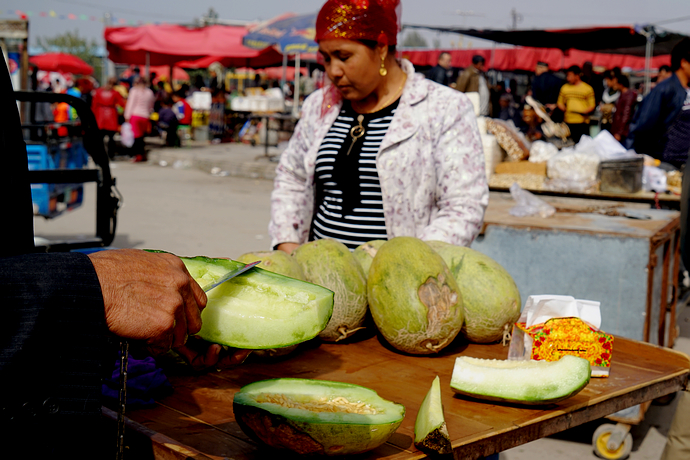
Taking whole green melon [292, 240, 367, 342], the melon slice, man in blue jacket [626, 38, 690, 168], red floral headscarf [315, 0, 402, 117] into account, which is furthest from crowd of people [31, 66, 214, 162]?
the melon slice

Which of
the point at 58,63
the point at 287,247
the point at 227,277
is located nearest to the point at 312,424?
the point at 227,277

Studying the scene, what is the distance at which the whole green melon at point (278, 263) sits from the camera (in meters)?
1.79

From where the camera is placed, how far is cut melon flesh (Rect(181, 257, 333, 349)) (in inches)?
50.1

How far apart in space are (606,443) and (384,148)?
2142mm

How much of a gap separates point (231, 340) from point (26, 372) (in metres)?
0.37

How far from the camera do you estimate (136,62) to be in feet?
70.3

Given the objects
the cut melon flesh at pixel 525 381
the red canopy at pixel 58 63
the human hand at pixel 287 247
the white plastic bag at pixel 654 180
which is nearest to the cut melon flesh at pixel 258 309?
the cut melon flesh at pixel 525 381

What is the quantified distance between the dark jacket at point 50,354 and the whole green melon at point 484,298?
1.09m

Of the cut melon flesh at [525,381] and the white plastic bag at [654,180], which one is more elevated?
the cut melon flesh at [525,381]

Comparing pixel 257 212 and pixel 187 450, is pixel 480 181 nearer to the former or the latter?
pixel 187 450

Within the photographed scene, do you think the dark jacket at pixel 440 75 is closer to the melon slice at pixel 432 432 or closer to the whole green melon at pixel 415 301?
the whole green melon at pixel 415 301

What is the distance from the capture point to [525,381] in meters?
1.48

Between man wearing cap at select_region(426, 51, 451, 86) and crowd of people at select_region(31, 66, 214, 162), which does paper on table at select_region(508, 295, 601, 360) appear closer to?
man wearing cap at select_region(426, 51, 451, 86)

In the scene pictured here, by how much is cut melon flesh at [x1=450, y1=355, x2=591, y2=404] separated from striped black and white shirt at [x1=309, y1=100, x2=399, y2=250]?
1.27 meters
